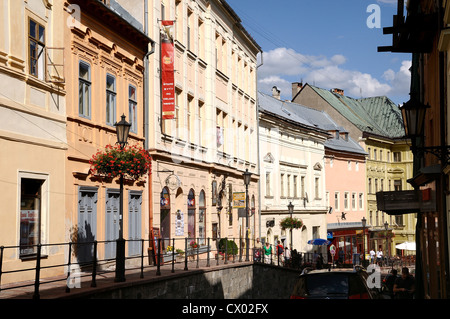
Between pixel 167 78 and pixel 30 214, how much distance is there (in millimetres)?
10121

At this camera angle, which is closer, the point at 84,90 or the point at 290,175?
the point at 84,90

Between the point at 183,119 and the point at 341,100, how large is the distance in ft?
157

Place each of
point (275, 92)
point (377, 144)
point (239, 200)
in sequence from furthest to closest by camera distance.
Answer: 1. point (377, 144)
2. point (275, 92)
3. point (239, 200)

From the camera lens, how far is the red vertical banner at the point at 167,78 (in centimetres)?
2561

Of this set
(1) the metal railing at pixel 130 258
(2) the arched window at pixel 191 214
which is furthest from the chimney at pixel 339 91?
(2) the arched window at pixel 191 214

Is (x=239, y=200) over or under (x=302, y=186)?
under

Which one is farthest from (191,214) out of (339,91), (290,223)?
(339,91)

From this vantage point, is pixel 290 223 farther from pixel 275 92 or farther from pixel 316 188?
pixel 275 92

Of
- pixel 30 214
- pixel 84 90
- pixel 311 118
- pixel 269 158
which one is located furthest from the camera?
pixel 311 118

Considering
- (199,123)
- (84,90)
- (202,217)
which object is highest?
(199,123)

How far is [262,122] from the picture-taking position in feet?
146

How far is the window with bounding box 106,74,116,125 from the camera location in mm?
21906

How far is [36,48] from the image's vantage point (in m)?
17.5

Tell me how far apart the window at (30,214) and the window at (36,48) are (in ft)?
8.65
